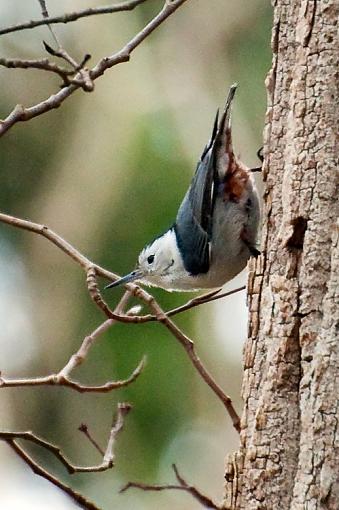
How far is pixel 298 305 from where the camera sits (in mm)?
2273

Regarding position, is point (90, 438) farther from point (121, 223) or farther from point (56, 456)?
point (121, 223)

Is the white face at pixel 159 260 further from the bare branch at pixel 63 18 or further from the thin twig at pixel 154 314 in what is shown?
the bare branch at pixel 63 18

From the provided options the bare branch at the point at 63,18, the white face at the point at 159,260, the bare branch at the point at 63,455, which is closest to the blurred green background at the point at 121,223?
the white face at the point at 159,260

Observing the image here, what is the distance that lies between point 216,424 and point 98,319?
3.33ft

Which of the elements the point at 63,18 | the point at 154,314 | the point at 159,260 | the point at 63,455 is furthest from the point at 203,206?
the point at 63,455

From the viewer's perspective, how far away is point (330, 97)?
2355 mm

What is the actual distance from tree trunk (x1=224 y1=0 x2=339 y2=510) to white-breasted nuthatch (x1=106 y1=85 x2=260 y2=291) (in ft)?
3.31

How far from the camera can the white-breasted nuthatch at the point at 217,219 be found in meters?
3.56

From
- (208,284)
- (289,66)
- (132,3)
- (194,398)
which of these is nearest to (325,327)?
(289,66)

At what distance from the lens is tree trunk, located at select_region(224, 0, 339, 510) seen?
2.14 m

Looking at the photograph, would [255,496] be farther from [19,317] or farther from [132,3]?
[19,317]

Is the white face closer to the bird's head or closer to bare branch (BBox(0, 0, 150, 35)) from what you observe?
the bird's head

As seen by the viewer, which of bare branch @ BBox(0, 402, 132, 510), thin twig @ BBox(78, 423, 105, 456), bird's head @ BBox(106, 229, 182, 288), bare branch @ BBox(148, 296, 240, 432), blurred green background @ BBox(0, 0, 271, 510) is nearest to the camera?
bare branch @ BBox(0, 402, 132, 510)

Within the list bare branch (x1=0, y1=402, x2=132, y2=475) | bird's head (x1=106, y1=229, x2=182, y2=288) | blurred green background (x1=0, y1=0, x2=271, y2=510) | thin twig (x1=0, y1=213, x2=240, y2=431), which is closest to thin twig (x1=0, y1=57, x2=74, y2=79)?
thin twig (x1=0, y1=213, x2=240, y2=431)
